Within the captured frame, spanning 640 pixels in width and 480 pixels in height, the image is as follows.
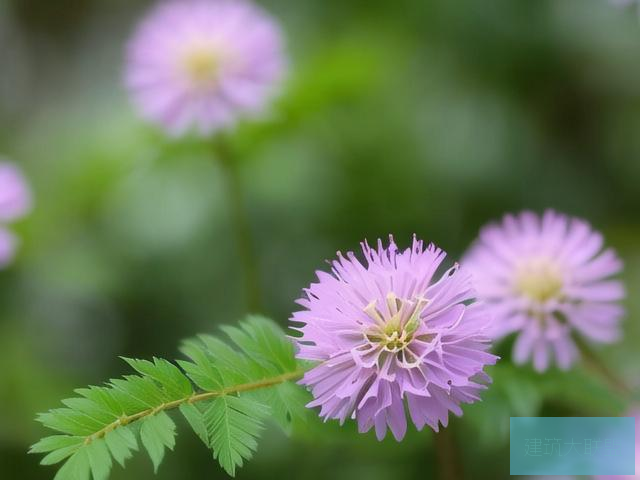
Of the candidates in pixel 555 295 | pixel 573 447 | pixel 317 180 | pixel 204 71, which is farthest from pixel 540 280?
pixel 317 180

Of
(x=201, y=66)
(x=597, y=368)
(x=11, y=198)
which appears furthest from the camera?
(x=201, y=66)

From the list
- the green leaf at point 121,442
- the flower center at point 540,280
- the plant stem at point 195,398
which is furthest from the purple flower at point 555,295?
the green leaf at point 121,442

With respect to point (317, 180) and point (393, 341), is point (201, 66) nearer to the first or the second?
point (317, 180)

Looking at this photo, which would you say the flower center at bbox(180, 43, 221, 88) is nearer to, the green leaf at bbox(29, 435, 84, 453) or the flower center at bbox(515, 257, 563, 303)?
the flower center at bbox(515, 257, 563, 303)

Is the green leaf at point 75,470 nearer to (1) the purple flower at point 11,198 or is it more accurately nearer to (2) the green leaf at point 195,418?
(2) the green leaf at point 195,418

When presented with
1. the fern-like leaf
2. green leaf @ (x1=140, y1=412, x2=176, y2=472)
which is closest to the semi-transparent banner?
the fern-like leaf
